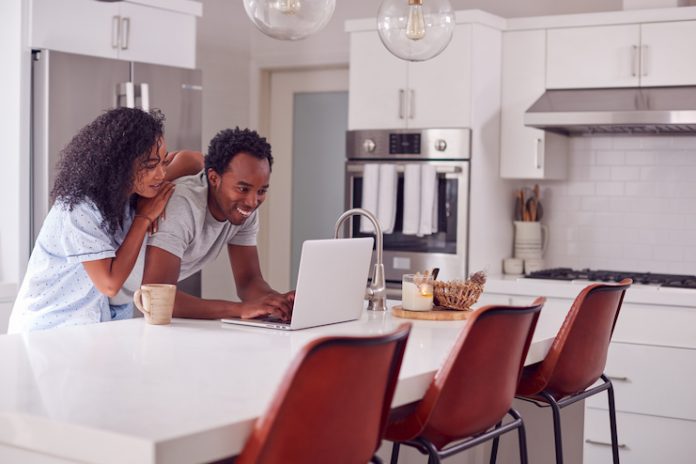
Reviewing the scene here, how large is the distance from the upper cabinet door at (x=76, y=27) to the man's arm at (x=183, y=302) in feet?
5.89

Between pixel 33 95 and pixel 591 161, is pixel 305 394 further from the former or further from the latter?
pixel 591 161

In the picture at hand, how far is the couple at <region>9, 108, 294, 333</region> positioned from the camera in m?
2.69

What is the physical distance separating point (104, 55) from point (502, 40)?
78.4 inches

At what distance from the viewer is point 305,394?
1575 mm

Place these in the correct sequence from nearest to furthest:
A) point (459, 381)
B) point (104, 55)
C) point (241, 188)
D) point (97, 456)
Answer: point (97, 456) → point (459, 381) → point (241, 188) → point (104, 55)

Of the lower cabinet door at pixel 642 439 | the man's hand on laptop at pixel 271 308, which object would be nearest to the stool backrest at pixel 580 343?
the man's hand on laptop at pixel 271 308

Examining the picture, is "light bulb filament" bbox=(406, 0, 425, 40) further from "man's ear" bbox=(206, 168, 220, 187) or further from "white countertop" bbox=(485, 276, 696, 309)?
"white countertop" bbox=(485, 276, 696, 309)

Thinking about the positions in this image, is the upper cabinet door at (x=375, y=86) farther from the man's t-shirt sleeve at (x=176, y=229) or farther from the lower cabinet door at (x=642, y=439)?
the man's t-shirt sleeve at (x=176, y=229)

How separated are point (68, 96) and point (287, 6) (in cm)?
187

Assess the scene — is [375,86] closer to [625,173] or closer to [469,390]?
[625,173]

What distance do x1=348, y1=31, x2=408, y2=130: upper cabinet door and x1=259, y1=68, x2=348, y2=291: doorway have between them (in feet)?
2.85

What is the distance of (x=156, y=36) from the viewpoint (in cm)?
461

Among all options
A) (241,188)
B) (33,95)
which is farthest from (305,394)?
(33,95)

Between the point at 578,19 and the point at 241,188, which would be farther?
the point at 578,19
